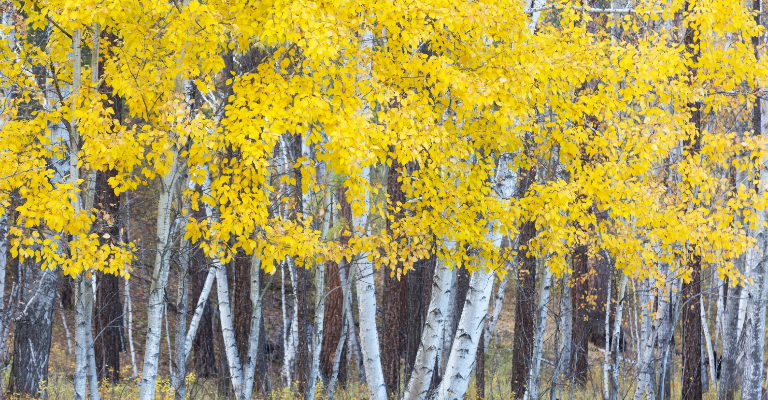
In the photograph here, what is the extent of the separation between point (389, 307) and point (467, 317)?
3.94 meters

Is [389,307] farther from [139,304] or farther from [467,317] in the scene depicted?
[139,304]

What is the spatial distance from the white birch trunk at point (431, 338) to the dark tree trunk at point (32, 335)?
184 inches

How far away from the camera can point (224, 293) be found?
846 centimetres

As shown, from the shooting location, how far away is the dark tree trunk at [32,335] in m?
7.51

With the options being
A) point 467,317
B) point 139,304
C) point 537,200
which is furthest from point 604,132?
point 139,304

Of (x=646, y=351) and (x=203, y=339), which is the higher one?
(x=203, y=339)

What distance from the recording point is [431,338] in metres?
6.25

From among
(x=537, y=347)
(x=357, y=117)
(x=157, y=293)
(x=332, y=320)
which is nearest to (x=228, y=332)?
(x=157, y=293)

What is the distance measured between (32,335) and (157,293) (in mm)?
3545

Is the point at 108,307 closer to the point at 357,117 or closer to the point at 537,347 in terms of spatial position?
the point at 537,347

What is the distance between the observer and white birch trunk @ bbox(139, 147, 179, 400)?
16.9 feet

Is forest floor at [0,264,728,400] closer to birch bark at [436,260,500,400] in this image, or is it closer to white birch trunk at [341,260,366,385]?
white birch trunk at [341,260,366,385]

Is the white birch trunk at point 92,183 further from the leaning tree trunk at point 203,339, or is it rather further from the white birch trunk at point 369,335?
the leaning tree trunk at point 203,339

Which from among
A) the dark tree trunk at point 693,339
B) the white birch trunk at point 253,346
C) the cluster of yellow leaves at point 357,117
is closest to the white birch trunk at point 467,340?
the cluster of yellow leaves at point 357,117
